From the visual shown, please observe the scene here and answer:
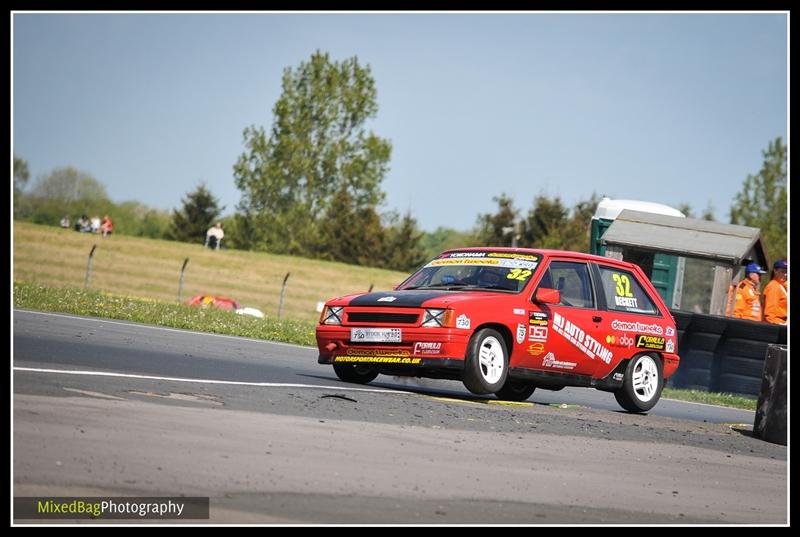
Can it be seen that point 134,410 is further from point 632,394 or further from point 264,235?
point 264,235

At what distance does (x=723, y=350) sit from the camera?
20.9 metres

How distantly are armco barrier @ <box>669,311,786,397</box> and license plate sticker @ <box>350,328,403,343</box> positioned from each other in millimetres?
9108

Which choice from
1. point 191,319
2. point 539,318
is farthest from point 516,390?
point 191,319

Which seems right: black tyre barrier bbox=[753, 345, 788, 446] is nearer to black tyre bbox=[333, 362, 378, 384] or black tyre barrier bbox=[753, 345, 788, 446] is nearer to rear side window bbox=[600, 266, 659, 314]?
rear side window bbox=[600, 266, 659, 314]

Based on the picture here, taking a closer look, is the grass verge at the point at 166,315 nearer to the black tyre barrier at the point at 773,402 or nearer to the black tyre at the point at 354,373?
the black tyre at the point at 354,373


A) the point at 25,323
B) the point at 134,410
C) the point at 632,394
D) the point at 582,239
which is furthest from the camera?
the point at 582,239

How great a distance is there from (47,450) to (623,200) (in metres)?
20.8

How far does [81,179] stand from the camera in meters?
110

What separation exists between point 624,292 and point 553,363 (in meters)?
1.69

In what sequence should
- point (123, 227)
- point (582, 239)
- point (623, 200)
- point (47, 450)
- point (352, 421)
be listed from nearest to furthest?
1. point (47, 450)
2. point (352, 421)
3. point (623, 200)
4. point (582, 239)
5. point (123, 227)

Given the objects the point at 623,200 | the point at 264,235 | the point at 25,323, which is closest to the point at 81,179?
the point at 264,235

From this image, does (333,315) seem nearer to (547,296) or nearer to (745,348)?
(547,296)

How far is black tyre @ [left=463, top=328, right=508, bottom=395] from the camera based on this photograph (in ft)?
41.8

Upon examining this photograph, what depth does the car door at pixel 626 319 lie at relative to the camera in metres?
14.2
